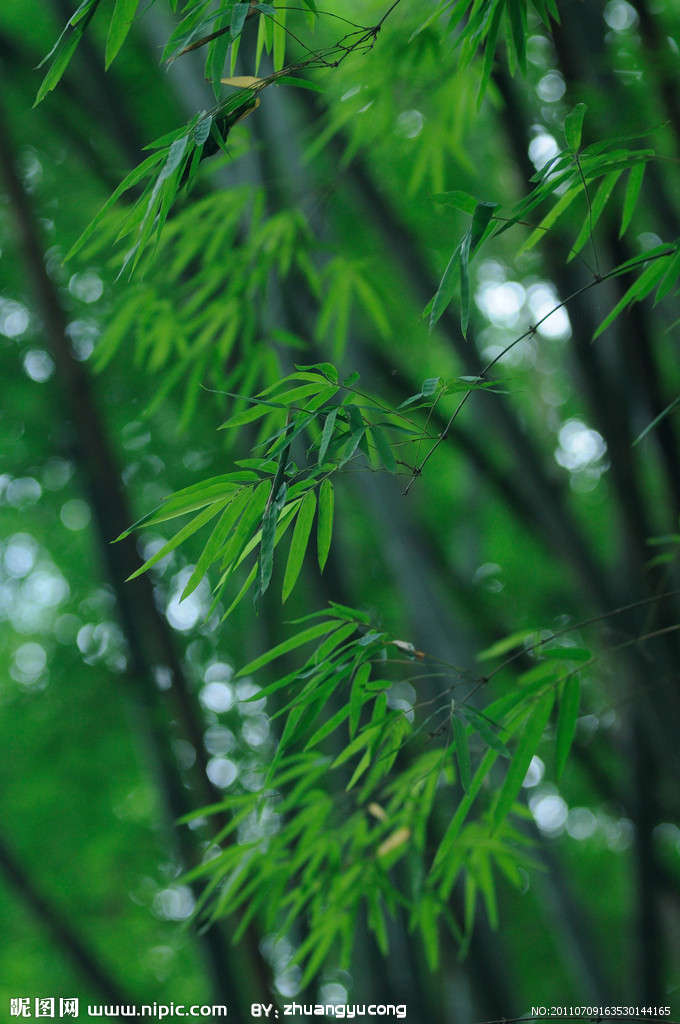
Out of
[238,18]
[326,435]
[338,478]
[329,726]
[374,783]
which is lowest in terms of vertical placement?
[338,478]

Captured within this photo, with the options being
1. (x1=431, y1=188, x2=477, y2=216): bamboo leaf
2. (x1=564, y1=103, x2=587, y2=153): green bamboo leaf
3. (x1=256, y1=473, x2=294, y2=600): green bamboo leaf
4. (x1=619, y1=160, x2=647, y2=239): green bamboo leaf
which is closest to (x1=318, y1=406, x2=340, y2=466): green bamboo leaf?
(x1=256, y1=473, x2=294, y2=600): green bamboo leaf

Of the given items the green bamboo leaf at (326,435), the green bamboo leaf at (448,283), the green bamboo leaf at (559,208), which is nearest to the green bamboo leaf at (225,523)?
the green bamboo leaf at (326,435)

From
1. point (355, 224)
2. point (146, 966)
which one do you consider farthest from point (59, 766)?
point (355, 224)

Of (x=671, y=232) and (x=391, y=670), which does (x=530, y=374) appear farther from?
(x=671, y=232)

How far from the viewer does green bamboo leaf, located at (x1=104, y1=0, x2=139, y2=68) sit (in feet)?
2.12

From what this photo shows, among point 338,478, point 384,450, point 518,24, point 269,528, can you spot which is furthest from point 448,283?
point 338,478

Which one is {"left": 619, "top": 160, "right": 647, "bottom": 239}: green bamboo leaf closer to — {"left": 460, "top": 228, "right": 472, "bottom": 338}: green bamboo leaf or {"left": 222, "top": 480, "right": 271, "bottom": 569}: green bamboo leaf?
{"left": 460, "top": 228, "right": 472, "bottom": 338}: green bamboo leaf

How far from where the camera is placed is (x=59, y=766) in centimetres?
302

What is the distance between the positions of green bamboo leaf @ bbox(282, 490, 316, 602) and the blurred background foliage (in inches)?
6.6

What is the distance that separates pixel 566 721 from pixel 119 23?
0.77 meters

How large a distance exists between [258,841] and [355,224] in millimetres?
2005

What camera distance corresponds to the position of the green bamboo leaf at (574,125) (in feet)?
2.10

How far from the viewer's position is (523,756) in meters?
0.80

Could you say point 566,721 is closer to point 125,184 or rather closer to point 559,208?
point 559,208
